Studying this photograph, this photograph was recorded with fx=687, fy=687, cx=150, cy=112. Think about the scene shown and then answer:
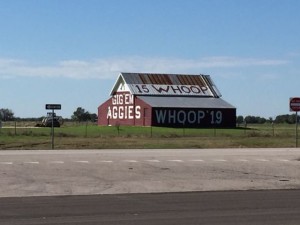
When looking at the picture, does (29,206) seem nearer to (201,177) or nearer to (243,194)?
(243,194)

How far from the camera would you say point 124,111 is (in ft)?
292

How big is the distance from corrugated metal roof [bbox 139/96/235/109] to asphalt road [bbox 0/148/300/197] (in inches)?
2040

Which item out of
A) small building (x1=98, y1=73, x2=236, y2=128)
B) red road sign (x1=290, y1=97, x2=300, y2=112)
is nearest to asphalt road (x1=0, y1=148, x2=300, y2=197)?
red road sign (x1=290, y1=97, x2=300, y2=112)

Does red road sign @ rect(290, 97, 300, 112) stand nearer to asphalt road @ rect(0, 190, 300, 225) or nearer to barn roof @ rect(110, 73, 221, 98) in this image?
asphalt road @ rect(0, 190, 300, 225)

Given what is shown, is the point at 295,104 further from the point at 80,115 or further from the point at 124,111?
the point at 80,115

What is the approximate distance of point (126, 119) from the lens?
88.8 meters

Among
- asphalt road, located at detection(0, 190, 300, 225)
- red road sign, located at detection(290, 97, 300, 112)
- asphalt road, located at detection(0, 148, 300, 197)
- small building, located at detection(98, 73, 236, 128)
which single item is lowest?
asphalt road, located at detection(0, 190, 300, 225)

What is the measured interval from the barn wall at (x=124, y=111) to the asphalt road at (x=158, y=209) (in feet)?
218

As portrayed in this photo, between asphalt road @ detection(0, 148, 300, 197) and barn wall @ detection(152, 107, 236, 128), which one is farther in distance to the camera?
barn wall @ detection(152, 107, 236, 128)

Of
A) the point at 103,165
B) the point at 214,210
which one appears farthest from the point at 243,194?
the point at 103,165

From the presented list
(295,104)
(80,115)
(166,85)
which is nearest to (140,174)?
(295,104)

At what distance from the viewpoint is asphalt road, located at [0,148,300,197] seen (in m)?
18.6

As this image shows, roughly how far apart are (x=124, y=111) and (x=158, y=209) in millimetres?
75156

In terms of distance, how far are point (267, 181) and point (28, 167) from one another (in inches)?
347
